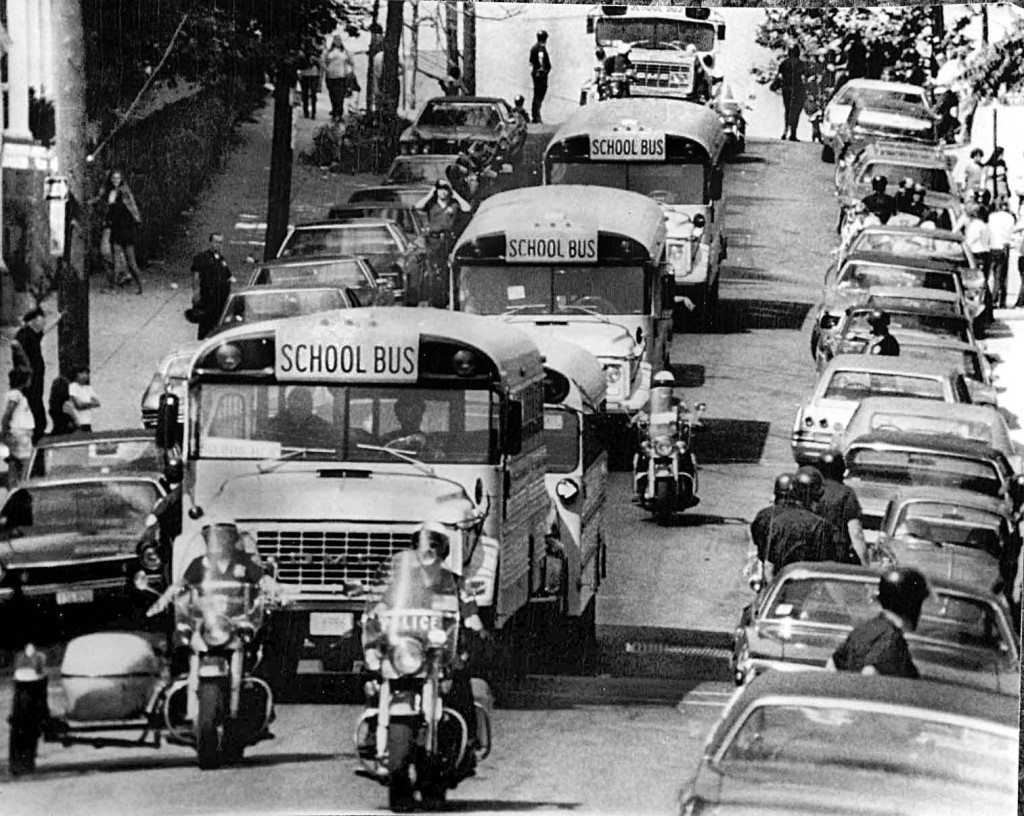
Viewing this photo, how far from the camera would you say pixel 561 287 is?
13.9 metres

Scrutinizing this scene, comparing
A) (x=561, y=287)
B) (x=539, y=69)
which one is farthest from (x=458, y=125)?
(x=561, y=287)

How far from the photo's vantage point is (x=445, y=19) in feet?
43.9

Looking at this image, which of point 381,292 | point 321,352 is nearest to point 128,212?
point 381,292

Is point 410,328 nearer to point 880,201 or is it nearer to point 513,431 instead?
point 513,431

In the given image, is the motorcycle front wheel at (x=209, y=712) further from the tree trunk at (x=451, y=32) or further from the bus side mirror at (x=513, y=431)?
the tree trunk at (x=451, y=32)

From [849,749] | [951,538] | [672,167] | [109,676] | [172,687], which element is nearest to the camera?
[849,749]

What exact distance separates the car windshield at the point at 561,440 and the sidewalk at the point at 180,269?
78.9 inches

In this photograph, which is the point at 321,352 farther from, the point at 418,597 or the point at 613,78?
the point at 613,78

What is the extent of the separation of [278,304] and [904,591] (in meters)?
3.61

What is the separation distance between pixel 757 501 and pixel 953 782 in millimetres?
2180

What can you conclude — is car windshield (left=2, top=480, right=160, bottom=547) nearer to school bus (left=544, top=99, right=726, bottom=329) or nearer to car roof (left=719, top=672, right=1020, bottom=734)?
school bus (left=544, top=99, right=726, bottom=329)

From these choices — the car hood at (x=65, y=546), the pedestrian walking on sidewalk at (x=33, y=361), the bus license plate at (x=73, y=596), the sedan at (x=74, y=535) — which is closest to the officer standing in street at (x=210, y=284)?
the pedestrian walking on sidewalk at (x=33, y=361)

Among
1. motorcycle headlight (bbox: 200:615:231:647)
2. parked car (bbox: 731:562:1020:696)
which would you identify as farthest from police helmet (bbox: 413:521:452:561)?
parked car (bbox: 731:562:1020:696)

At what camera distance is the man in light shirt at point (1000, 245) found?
14305 mm
